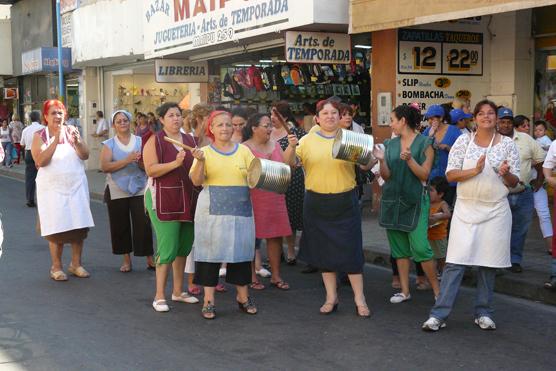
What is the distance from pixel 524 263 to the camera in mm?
8461

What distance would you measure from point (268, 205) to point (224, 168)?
146 cm

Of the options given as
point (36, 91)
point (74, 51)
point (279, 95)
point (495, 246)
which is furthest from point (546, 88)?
point (36, 91)

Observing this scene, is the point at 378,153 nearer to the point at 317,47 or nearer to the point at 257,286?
the point at 257,286

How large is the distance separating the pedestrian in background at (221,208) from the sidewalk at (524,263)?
279 centimetres

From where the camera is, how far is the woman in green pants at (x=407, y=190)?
6691 millimetres

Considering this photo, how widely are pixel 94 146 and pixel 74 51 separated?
3287 mm

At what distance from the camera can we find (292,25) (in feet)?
40.7

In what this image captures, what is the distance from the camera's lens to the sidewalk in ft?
24.4

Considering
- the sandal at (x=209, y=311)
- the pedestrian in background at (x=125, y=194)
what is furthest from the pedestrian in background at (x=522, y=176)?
the pedestrian in background at (x=125, y=194)

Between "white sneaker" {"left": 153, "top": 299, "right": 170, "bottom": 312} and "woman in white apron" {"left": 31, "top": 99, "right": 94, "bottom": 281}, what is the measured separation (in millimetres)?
1749

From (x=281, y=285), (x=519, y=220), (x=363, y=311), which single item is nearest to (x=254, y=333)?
(x=363, y=311)

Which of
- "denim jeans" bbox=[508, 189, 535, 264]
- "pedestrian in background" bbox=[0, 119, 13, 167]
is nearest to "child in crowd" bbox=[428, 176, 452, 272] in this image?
"denim jeans" bbox=[508, 189, 535, 264]

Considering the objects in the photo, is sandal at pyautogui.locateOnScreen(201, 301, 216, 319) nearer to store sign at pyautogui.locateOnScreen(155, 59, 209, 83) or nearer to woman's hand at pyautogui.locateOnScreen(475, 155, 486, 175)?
woman's hand at pyautogui.locateOnScreen(475, 155, 486, 175)

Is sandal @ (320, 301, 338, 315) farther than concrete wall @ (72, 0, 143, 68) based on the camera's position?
No
